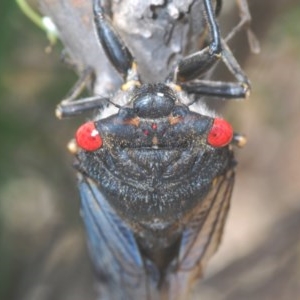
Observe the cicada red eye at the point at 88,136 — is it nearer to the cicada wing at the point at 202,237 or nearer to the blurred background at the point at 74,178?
the cicada wing at the point at 202,237

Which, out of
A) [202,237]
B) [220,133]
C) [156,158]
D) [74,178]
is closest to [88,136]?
[156,158]

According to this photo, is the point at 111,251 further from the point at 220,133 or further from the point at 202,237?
the point at 220,133

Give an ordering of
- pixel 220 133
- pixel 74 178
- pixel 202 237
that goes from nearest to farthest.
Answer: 1. pixel 220 133
2. pixel 202 237
3. pixel 74 178

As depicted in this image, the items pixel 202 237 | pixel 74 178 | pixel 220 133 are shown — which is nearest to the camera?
pixel 220 133

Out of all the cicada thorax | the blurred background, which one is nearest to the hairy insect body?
the cicada thorax

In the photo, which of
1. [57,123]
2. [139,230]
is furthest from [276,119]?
[139,230]

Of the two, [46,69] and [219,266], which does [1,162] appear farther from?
[219,266]

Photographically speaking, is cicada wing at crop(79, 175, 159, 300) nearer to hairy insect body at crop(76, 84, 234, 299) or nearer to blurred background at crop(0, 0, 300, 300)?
hairy insect body at crop(76, 84, 234, 299)
